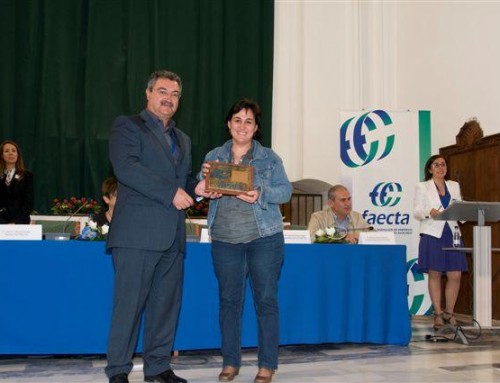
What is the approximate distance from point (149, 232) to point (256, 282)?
582 mm

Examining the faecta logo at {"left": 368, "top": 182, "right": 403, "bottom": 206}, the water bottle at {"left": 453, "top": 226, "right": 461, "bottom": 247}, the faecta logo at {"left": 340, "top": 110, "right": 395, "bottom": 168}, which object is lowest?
the water bottle at {"left": 453, "top": 226, "right": 461, "bottom": 247}

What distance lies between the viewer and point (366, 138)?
6.94 m

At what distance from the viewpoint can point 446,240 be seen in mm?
5598

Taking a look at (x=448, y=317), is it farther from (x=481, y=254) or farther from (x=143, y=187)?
(x=143, y=187)

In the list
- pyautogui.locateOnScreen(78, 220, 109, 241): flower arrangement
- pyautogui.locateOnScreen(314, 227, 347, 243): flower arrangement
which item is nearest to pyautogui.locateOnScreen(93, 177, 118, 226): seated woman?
pyautogui.locateOnScreen(78, 220, 109, 241): flower arrangement

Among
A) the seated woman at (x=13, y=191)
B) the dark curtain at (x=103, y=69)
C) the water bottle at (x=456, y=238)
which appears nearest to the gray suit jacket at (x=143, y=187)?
the seated woman at (x=13, y=191)

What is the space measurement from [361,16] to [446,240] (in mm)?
4730

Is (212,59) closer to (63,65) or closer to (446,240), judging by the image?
(63,65)

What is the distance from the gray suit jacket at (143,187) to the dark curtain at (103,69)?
5568 millimetres

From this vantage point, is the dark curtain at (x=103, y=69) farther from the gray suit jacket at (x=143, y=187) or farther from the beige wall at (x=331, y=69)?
the gray suit jacket at (x=143, y=187)

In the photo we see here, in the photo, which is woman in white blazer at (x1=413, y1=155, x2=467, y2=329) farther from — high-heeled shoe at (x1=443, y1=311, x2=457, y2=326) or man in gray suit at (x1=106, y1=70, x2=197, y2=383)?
man in gray suit at (x1=106, y1=70, x2=197, y2=383)

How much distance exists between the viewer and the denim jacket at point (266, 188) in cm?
315

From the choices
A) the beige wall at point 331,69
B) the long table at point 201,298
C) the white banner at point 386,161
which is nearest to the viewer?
the long table at point 201,298

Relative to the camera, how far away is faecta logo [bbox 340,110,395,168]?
6918mm
